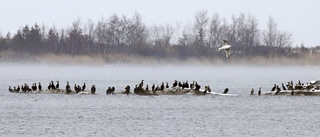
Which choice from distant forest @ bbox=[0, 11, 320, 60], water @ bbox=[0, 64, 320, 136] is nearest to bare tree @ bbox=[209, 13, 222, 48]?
distant forest @ bbox=[0, 11, 320, 60]

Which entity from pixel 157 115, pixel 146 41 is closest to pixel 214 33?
pixel 146 41

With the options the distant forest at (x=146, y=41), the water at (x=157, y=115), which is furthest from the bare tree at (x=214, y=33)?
the water at (x=157, y=115)

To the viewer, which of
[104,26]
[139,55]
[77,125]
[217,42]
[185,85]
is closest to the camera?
[77,125]

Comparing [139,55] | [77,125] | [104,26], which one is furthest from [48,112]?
[104,26]

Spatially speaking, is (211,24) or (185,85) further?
(211,24)

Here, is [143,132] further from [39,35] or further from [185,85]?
[39,35]

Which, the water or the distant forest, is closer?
the water

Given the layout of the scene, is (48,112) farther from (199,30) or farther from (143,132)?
(199,30)

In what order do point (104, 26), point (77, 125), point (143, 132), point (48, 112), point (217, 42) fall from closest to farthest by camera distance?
point (143, 132) < point (77, 125) < point (48, 112) < point (217, 42) < point (104, 26)

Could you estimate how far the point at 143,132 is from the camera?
30.6m

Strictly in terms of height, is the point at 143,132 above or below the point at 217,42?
below

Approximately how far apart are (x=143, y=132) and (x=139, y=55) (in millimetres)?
72369

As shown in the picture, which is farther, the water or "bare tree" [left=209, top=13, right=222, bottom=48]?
"bare tree" [left=209, top=13, right=222, bottom=48]

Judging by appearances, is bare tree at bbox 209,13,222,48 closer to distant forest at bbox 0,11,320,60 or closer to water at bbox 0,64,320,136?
distant forest at bbox 0,11,320,60
